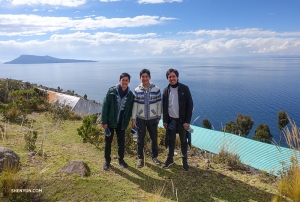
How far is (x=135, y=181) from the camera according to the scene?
348 cm

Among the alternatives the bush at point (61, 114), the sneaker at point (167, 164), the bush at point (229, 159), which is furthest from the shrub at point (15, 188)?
Result: the bush at point (61, 114)

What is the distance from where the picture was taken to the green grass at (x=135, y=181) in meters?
2.97

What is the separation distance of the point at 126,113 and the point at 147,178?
1.09 metres

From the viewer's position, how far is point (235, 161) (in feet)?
14.3

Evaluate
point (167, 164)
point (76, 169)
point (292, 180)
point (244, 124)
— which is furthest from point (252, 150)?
point (244, 124)

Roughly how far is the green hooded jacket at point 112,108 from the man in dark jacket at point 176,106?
0.60m

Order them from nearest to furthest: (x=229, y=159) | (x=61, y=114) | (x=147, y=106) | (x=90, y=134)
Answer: (x=147, y=106) < (x=229, y=159) < (x=90, y=134) < (x=61, y=114)

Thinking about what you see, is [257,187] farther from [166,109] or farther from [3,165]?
[3,165]

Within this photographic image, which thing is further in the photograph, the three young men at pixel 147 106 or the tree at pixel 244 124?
the tree at pixel 244 124

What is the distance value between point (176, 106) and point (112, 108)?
1028mm

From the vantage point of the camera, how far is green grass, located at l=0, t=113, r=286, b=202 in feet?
9.73

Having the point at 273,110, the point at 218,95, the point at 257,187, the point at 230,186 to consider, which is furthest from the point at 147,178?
the point at 218,95

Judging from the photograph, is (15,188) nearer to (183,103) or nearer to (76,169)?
(76,169)

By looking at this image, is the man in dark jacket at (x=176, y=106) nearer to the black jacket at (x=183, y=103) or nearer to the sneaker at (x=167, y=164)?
the black jacket at (x=183, y=103)
